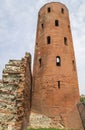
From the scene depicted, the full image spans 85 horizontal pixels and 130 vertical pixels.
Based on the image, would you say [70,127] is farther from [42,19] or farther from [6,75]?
[42,19]

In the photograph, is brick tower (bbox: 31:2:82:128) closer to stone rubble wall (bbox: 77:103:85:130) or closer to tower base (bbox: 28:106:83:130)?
tower base (bbox: 28:106:83:130)

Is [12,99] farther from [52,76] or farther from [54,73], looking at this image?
[54,73]

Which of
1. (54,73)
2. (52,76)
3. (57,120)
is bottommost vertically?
(57,120)

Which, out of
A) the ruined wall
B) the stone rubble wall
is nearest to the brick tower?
the stone rubble wall

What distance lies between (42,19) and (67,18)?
2.30m

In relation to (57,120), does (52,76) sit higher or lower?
higher

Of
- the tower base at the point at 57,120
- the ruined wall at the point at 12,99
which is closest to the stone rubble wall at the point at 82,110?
the tower base at the point at 57,120

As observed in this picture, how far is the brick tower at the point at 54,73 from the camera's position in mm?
18031

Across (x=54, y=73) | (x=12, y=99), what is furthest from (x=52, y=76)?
(x=12, y=99)

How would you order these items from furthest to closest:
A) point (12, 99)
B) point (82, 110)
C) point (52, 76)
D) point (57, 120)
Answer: point (52, 76)
point (57, 120)
point (82, 110)
point (12, 99)

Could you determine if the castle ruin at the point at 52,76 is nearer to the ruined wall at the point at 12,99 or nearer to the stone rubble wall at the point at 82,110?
the stone rubble wall at the point at 82,110

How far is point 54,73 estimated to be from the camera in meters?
19.1

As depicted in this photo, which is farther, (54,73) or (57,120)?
(54,73)

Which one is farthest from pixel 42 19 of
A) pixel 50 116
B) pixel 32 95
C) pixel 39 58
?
pixel 50 116
